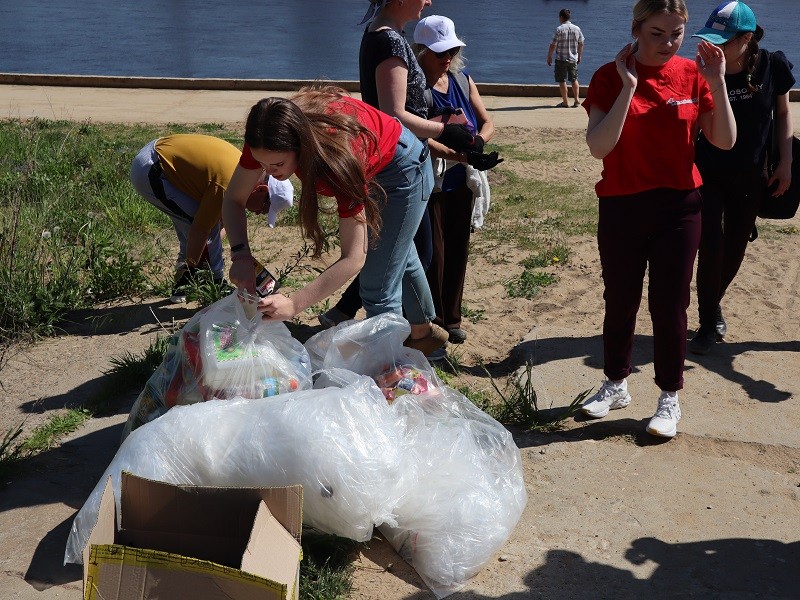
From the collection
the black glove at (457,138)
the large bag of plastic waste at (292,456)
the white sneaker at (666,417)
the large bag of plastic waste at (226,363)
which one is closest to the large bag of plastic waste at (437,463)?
the large bag of plastic waste at (292,456)

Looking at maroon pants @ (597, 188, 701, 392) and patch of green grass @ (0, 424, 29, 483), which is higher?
maroon pants @ (597, 188, 701, 392)

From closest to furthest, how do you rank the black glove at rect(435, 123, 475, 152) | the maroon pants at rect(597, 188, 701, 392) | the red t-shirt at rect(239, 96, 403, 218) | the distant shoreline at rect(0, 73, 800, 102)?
the red t-shirt at rect(239, 96, 403, 218) < the maroon pants at rect(597, 188, 701, 392) < the black glove at rect(435, 123, 475, 152) < the distant shoreline at rect(0, 73, 800, 102)

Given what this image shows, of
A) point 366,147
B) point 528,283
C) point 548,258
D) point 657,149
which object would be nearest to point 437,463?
point 366,147

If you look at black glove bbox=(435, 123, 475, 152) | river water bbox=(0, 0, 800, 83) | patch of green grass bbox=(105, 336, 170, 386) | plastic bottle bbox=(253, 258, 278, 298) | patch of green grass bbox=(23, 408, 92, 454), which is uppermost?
black glove bbox=(435, 123, 475, 152)

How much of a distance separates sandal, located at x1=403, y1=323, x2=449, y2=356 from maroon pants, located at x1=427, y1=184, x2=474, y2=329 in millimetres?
320

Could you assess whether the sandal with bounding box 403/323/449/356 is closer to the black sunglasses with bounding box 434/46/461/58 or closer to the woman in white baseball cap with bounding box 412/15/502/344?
the woman in white baseball cap with bounding box 412/15/502/344

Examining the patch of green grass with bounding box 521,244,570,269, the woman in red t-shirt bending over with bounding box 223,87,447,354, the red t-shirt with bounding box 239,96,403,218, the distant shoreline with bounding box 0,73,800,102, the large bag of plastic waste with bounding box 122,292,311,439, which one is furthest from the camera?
the distant shoreline with bounding box 0,73,800,102

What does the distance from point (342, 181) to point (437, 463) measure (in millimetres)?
974

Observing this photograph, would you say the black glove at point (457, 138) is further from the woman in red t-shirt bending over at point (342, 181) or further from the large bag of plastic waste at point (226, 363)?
the large bag of plastic waste at point (226, 363)

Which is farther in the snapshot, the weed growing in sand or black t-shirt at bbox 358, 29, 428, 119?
black t-shirt at bbox 358, 29, 428, 119

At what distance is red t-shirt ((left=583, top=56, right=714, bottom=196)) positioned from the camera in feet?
11.0

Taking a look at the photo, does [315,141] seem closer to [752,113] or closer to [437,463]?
[437,463]

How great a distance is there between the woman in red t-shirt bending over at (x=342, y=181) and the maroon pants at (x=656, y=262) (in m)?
0.77

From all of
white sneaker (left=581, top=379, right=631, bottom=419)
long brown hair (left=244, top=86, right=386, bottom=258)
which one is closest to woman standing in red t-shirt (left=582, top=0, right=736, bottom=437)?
white sneaker (left=581, top=379, right=631, bottom=419)
